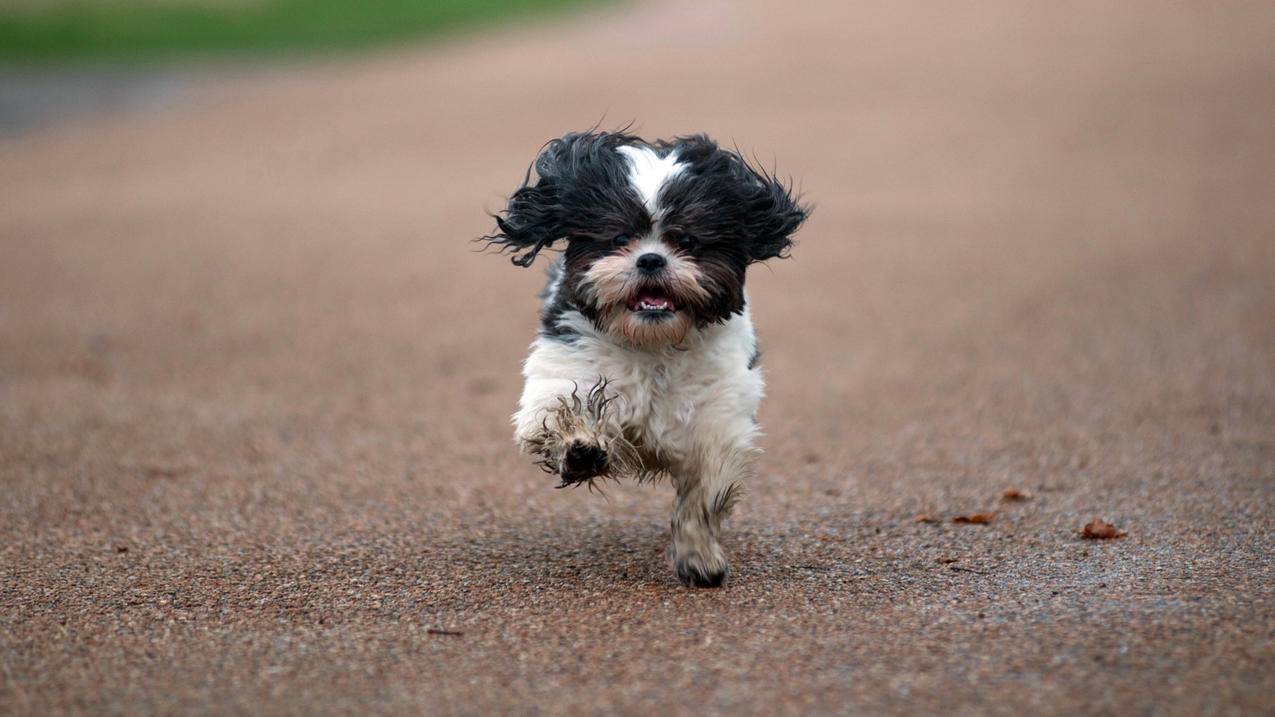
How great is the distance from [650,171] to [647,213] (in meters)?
0.18

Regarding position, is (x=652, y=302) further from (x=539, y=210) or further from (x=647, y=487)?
(x=647, y=487)

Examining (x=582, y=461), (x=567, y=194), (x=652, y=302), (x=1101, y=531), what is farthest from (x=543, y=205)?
(x=1101, y=531)

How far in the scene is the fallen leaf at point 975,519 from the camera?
18.4ft

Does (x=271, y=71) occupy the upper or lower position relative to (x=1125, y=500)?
upper

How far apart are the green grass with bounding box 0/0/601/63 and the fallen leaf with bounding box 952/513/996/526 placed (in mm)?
24504

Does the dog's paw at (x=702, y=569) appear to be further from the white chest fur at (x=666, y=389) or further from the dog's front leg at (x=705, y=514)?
the white chest fur at (x=666, y=389)

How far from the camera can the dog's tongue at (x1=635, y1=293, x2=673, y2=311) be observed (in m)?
4.75

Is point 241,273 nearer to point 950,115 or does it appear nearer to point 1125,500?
point 1125,500

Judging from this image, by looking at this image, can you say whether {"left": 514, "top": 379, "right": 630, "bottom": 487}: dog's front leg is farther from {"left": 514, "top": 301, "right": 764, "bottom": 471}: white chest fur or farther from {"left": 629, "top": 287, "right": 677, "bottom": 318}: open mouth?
{"left": 629, "top": 287, "right": 677, "bottom": 318}: open mouth

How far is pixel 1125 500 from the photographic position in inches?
231

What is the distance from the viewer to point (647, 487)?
6633mm

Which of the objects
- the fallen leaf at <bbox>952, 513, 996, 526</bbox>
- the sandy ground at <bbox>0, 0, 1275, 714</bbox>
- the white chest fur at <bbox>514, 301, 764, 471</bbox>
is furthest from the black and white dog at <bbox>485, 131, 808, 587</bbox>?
the fallen leaf at <bbox>952, 513, 996, 526</bbox>

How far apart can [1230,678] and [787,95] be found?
17028 millimetres

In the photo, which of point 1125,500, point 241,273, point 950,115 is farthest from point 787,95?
point 1125,500
